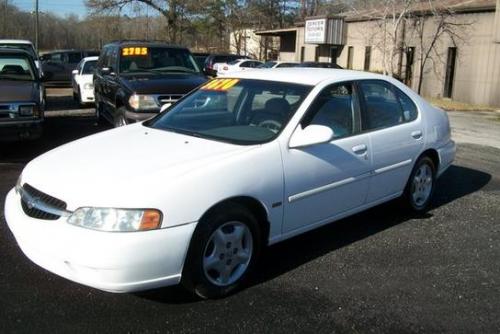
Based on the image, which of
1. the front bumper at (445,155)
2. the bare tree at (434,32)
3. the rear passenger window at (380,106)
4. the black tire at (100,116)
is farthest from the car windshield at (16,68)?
the bare tree at (434,32)

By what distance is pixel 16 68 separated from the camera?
374 inches

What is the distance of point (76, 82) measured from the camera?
54.4 feet

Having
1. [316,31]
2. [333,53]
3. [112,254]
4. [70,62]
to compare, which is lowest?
[112,254]

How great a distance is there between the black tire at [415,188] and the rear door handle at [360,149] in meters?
1.09

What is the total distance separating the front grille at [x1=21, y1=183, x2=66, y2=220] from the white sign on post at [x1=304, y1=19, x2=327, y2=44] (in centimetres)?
2966

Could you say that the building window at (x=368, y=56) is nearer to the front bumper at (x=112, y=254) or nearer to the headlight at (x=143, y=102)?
the headlight at (x=143, y=102)

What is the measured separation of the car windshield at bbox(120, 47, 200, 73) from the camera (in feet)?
32.2

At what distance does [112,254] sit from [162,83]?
6.03 metres

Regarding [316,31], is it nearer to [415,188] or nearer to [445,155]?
[445,155]

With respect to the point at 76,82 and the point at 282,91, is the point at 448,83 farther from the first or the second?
the point at 282,91

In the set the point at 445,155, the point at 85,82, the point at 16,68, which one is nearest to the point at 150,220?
the point at 445,155

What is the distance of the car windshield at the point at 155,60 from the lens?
9.81 meters

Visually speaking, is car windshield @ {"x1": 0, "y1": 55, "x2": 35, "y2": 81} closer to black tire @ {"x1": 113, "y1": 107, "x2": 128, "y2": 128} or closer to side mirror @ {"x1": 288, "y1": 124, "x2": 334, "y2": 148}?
black tire @ {"x1": 113, "y1": 107, "x2": 128, "y2": 128}

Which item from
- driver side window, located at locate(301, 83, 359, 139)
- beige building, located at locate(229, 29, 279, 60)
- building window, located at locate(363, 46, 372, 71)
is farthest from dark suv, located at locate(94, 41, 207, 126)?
beige building, located at locate(229, 29, 279, 60)
